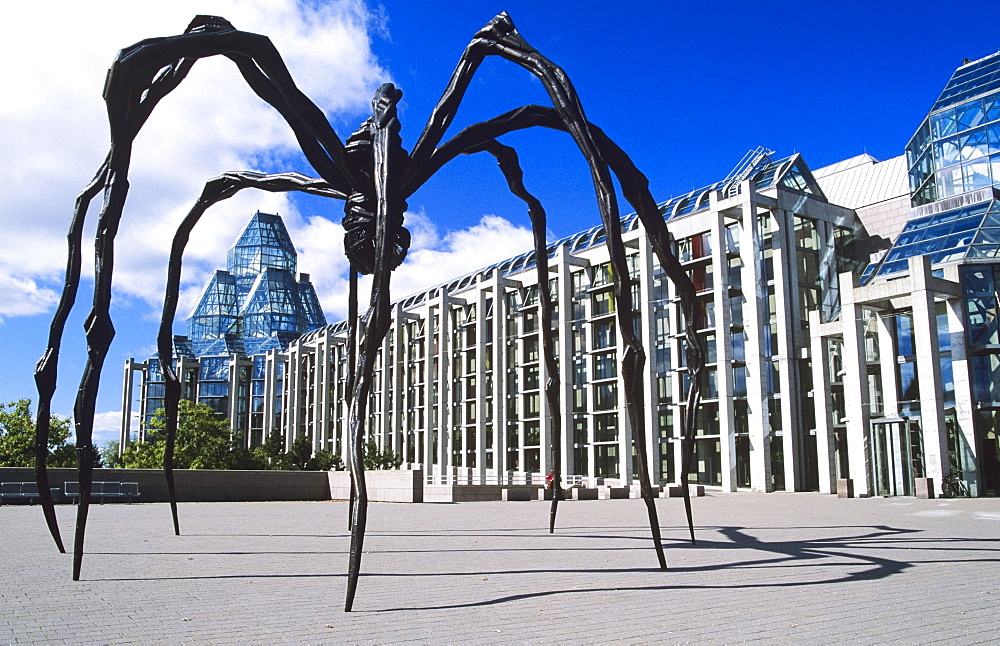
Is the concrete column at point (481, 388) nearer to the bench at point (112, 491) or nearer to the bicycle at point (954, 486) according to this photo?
the bench at point (112, 491)

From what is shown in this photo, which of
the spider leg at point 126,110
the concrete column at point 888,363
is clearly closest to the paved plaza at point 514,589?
the spider leg at point 126,110

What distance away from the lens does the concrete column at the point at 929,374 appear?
25.6m

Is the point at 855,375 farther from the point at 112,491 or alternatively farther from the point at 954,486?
the point at 112,491

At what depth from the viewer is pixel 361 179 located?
704 centimetres

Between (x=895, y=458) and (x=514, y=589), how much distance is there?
24.0 metres

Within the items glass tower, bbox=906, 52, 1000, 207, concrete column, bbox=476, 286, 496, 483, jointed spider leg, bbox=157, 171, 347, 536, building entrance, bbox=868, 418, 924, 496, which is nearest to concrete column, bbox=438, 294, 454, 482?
concrete column, bbox=476, 286, 496, 483

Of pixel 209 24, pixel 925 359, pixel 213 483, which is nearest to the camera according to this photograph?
pixel 209 24

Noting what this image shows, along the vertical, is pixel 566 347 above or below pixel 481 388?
above

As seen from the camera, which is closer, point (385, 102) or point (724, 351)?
point (385, 102)

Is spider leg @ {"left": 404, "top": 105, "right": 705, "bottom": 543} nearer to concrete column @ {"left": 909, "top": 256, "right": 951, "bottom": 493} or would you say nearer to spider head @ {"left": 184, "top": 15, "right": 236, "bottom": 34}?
spider head @ {"left": 184, "top": 15, "right": 236, "bottom": 34}

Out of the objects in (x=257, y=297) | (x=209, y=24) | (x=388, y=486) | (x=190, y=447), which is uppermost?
(x=257, y=297)

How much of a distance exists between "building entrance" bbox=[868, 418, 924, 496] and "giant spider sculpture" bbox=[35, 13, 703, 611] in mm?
22206

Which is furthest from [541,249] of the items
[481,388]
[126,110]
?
[481,388]

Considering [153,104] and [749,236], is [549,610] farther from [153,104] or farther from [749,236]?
[749,236]
